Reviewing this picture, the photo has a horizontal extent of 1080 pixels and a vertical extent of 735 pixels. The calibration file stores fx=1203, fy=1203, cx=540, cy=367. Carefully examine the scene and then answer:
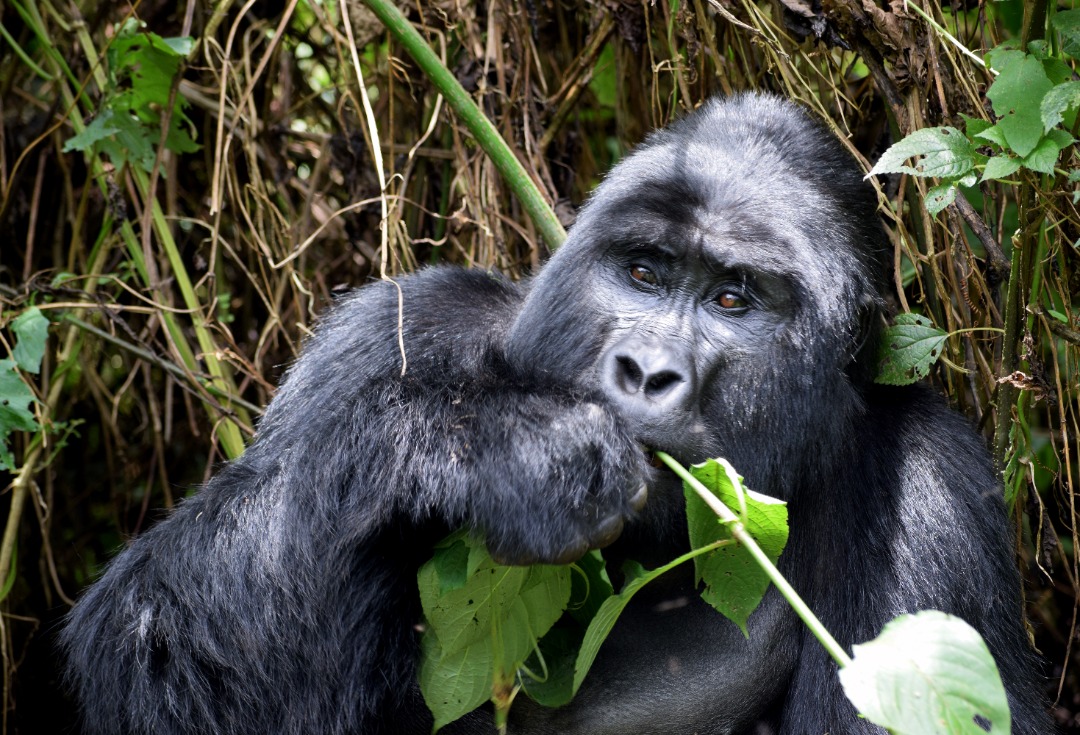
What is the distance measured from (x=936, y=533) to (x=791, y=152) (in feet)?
3.40

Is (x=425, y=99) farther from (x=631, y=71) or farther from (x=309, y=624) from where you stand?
(x=309, y=624)

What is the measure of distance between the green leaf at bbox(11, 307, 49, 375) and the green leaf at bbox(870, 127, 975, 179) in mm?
2369

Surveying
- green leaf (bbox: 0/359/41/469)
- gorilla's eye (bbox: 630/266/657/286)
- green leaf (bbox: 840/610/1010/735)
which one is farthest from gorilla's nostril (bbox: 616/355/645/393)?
green leaf (bbox: 0/359/41/469)

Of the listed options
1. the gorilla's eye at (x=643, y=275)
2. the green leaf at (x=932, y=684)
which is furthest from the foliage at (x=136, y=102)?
the green leaf at (x=932, y=684)

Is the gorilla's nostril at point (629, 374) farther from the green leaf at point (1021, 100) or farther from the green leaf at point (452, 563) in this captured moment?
the green leaf at point (1021, 100)

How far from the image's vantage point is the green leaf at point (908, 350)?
10.2ft

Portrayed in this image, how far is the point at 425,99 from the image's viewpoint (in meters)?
4.54

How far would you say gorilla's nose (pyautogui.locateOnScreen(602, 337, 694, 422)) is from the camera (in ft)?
8.41

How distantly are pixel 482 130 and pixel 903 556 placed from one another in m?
1.74

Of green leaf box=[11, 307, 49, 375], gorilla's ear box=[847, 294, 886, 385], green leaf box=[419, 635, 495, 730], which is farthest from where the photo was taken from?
green leaf box=[11, 307, 49, 375]

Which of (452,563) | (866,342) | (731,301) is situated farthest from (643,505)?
(866,342)

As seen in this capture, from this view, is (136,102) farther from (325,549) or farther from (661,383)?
(661,383)

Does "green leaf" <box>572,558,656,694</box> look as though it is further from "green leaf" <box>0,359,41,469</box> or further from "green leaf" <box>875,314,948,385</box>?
"green leaf" <box>0,359,41,469</box>

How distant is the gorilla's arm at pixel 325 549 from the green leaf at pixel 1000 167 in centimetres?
107
